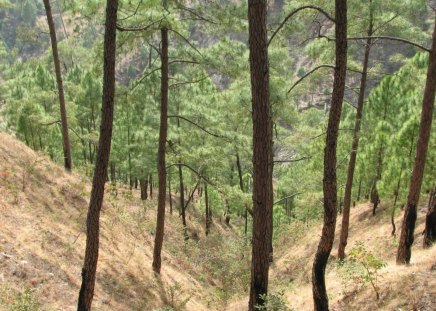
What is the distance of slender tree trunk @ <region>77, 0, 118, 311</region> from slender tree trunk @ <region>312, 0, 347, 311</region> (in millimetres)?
3700

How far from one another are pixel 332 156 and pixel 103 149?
3.95m

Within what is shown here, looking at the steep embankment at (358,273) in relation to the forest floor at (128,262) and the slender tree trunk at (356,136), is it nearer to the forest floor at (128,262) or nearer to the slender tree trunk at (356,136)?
the forest floor at (128,262)

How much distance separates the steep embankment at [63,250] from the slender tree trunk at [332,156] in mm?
5334

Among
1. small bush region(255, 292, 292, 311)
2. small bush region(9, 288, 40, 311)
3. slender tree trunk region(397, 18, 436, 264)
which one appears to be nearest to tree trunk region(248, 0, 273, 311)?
small bush region(255, 292, 292, 311)

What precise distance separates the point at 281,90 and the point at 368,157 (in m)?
9.09

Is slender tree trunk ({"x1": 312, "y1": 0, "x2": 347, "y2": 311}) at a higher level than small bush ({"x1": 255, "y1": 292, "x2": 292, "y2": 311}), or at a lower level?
higher

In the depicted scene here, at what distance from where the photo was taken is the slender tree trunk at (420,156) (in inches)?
348

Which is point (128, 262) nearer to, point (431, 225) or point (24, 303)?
point (24, 303)

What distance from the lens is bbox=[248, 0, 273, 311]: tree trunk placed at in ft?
19.0

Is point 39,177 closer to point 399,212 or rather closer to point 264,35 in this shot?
point 264,35

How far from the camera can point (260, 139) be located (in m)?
6.02

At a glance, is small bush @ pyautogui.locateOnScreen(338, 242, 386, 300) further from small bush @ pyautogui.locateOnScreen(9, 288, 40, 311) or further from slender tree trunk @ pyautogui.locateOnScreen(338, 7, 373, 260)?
small bush @ pyautogui.locateOnScreen(9, 288, 40, 311)

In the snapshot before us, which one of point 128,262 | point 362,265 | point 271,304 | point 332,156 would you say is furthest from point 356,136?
point 128,262

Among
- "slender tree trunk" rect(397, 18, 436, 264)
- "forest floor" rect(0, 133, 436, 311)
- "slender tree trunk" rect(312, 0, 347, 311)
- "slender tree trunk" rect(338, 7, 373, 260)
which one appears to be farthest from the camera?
"slender tree trunk" rect(338, 7, 373, 260)
